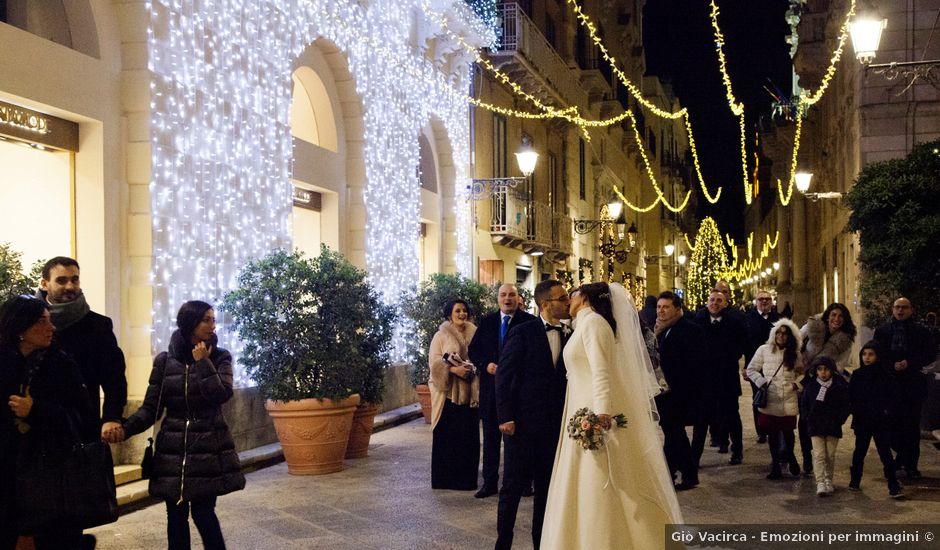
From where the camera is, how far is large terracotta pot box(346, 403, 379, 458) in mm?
11836

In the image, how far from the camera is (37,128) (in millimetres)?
9242

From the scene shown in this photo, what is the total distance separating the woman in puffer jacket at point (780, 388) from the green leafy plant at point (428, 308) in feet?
17.6

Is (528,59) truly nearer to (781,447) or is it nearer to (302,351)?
(302,351)

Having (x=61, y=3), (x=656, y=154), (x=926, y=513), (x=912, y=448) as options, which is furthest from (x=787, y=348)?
(x=656, y=154)

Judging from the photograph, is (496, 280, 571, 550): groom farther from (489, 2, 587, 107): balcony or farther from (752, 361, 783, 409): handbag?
(489, 2, 587, 107): balcony

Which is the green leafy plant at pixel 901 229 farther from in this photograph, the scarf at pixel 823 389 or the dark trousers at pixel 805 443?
the scarf at pixel 823 389

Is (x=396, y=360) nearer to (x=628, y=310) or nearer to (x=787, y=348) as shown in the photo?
(x=787, y=348)

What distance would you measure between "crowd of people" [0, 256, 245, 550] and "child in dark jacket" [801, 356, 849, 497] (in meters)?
5.40

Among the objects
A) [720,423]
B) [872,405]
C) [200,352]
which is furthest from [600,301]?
[720,423]

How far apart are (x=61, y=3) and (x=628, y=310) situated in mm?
6308

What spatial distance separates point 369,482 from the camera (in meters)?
10.2

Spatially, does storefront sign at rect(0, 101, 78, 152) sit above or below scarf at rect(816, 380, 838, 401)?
above

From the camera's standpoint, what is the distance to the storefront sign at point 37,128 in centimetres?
886

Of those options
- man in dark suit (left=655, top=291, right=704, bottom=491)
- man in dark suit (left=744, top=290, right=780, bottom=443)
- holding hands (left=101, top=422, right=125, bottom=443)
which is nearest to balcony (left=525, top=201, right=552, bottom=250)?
man in dark suit (left=744, top=290, right=780, bottom=443)
